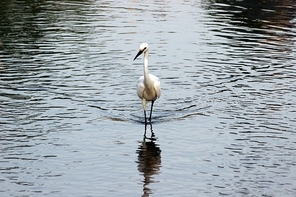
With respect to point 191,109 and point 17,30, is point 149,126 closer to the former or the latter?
point 191,109

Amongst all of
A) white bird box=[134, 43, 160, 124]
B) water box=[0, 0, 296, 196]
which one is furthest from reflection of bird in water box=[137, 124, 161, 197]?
white bird box=[134, 43, 160, 124]

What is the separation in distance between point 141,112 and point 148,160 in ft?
13.6

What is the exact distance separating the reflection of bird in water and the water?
0.08 ft

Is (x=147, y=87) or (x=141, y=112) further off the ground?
(x=147, y=87)

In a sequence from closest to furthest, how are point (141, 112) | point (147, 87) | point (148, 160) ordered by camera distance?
1. point (148, 160)
2. point (147, 87)
3. point (141, 112)

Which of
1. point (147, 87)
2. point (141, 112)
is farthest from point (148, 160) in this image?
point (141, 112)

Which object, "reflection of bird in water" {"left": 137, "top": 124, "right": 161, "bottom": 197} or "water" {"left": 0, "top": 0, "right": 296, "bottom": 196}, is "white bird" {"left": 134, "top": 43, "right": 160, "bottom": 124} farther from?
"reflection of bird in water" {"left": 137, "top": 124, "right": 161, "bottom": 197}

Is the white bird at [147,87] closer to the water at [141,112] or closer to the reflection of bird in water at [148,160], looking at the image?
the water at [141,112]

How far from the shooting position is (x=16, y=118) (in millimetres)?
20594

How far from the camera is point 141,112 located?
850 inches

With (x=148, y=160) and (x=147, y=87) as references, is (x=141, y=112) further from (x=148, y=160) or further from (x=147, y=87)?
(x=148, y=160)

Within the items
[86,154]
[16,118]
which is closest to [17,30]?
[16,118]

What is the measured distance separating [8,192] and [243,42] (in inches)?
756

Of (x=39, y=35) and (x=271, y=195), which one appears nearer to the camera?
(x=271, y=195)
